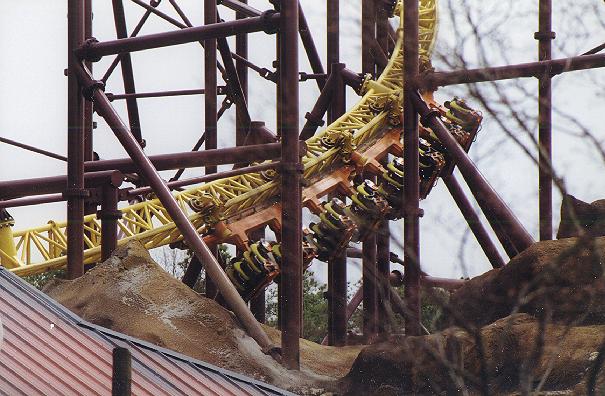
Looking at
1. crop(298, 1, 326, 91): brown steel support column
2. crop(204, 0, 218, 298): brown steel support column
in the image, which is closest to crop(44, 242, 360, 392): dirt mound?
crop(204, 0, 218, 298): brown steel support column

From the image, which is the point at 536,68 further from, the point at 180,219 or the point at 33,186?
the point at 33,186

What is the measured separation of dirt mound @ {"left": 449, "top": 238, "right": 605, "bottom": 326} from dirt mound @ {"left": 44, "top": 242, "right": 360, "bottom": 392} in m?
1.35

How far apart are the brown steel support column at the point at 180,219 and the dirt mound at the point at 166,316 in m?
0.10

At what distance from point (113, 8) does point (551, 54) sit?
575cm

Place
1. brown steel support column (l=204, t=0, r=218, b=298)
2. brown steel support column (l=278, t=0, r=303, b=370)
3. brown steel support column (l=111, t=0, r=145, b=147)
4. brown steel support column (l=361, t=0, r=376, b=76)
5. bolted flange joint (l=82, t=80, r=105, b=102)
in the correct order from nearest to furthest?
1. brown steel support column (l=278, t=0, r=303, b=370)
2. bolted flange joint (l=82, t=80, r=105, b=102)
3. brown steel support column (l=361, t=0, r=376, b=76)
4. brown steel support column (l=204, t=0, r=218, b=298)
5. brown steel support column (l=111, t=0, r=145, b=147)

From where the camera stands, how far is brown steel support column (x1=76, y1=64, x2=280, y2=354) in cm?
1060

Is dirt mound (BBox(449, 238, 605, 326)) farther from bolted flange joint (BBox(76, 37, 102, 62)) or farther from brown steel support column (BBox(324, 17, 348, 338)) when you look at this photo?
bolted flange joint (BBox(76, 37, 102, 62))

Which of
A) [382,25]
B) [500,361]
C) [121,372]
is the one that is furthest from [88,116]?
[121,372]

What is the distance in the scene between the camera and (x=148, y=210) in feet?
45.1

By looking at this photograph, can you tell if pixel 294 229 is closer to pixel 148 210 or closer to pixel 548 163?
pixel 148 210

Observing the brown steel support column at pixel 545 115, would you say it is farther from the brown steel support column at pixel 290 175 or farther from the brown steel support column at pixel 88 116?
the brown steel support column at pixel 88 116

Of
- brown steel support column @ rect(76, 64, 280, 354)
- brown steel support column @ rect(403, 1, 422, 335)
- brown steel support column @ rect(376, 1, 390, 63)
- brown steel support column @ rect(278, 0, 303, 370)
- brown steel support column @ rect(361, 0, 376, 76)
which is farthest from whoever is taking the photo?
brown steel support column @ rect(376, 1, 390, 63)

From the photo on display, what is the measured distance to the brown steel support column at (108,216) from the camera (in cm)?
1182

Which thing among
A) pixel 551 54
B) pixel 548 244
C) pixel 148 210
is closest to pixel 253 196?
pixel 148 210
